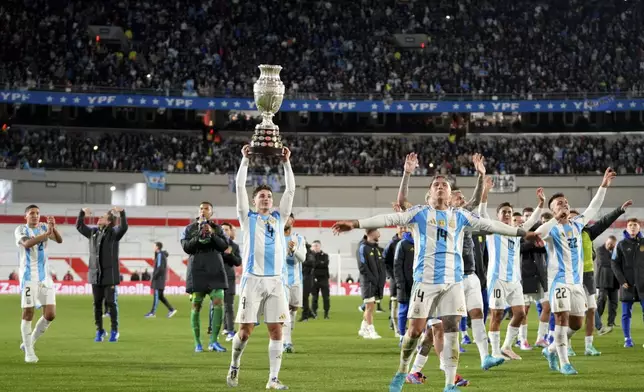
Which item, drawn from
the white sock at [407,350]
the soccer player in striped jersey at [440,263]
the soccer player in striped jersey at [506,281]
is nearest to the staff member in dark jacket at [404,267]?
the soccer player in striped jersey at [506,281]

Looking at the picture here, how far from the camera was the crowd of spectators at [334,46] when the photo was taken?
2136 inches

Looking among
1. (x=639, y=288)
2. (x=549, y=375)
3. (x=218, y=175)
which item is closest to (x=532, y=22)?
(x=218, y=175)

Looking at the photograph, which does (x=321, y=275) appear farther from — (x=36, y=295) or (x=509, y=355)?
(x=36, y=295)

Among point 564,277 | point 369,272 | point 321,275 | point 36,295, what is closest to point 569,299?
point 564,277

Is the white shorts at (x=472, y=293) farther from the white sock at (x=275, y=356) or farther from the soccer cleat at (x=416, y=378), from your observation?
the white sock at (x=275, y=356)

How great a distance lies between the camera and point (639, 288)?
1722cm

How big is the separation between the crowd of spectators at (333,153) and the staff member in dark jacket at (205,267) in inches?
1388

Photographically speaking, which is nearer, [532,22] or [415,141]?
[415,141]

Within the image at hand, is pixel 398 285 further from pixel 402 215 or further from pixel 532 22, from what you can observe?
pixel 532 22

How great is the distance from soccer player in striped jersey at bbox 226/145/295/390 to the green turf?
43 cm

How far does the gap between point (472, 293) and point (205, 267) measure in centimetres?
433

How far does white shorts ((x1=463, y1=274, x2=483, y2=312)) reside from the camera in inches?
514

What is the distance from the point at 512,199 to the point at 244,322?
4093 cm

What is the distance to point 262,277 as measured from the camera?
11.0 m
